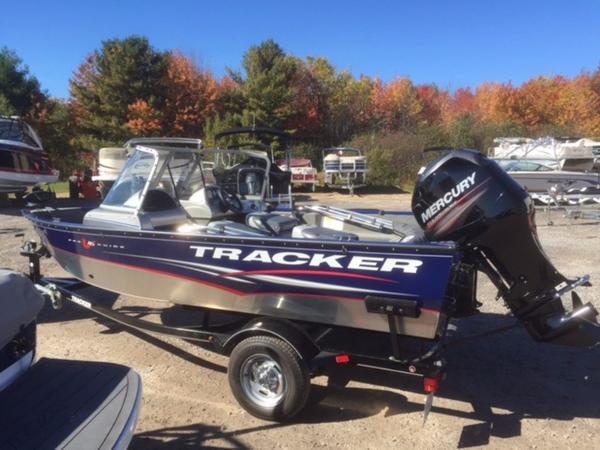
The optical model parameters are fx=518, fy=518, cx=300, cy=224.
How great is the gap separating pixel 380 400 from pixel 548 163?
47.2ft

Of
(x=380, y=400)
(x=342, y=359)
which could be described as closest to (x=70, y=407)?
(x=342, y=359)

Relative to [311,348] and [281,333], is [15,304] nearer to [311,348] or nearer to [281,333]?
[281,333]

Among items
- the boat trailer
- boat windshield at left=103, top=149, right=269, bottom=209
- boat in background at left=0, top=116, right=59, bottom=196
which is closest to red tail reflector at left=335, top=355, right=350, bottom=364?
the boat trailer

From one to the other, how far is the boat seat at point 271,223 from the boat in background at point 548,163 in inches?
469

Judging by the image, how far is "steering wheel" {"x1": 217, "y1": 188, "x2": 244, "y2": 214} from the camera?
5.43 meters

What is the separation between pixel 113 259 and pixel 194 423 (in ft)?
5.19

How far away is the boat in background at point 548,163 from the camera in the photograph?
14.8 metres

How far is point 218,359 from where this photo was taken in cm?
462

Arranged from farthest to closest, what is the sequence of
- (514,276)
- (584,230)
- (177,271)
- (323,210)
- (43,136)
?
(43,136)
(584,230)
(323,210)
(177,271)
(514,276)

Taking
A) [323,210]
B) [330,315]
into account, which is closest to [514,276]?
[330,315]

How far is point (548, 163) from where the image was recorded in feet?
52.6

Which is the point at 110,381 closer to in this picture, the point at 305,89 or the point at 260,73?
the point at 260,73

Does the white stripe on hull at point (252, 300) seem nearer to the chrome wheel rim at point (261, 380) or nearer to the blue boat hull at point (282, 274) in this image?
the blue boat hull at point (282, 274)

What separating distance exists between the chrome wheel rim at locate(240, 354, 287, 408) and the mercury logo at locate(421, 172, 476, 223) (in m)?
1.54
